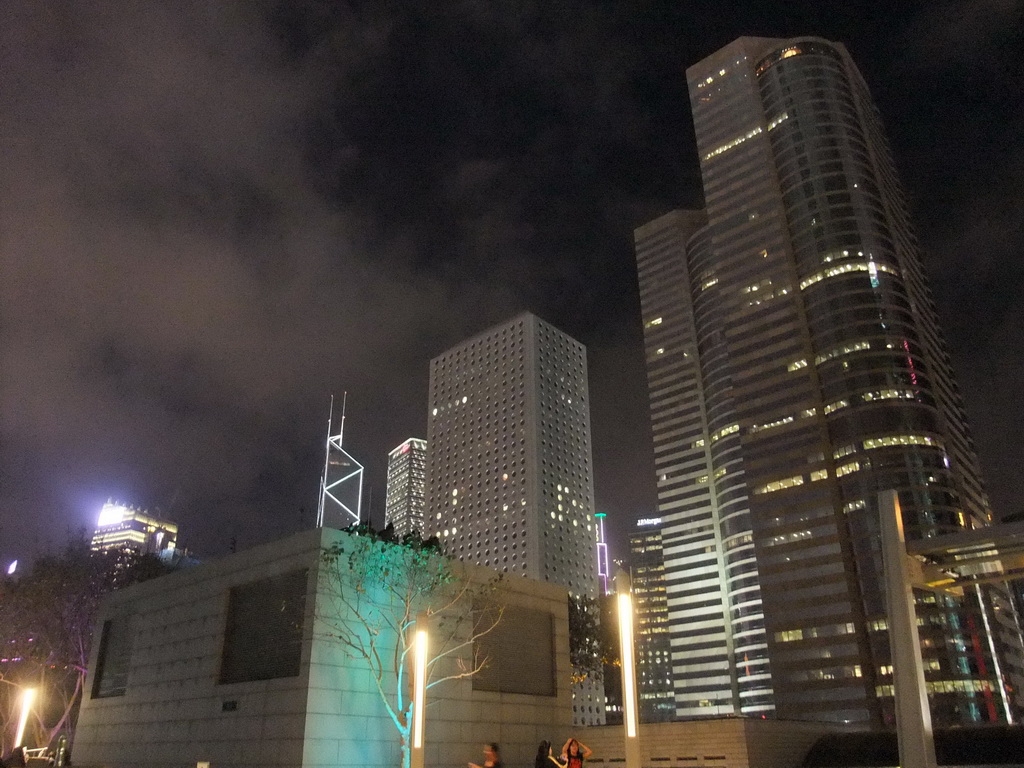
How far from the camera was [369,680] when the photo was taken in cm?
2736

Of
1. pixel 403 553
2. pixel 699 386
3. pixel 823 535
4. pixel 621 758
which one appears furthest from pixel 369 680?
pixel 699 386

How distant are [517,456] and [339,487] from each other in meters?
105

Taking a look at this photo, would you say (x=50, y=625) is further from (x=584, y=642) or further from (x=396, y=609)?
(x=584, y=642)

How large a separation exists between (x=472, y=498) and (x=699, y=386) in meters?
55.2

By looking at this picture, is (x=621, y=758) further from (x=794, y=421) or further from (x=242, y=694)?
(x=794, y=421)

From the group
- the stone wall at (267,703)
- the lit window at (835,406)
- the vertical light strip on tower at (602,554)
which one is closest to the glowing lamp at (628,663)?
the stone wall at (267,703)

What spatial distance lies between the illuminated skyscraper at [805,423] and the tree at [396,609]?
9064 cm

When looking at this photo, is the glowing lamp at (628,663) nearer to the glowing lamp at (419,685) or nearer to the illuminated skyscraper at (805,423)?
the glowing lamp at (419,685)

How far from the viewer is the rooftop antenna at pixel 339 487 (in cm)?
5903

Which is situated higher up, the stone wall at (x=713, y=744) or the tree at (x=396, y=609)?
the tree at (x=396, y=609)

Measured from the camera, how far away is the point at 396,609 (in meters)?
29.0

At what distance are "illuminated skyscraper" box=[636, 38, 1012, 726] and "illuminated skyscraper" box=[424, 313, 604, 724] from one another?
2062cm

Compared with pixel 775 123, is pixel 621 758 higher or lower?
lower

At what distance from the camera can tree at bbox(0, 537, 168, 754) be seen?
4572 centimetres
